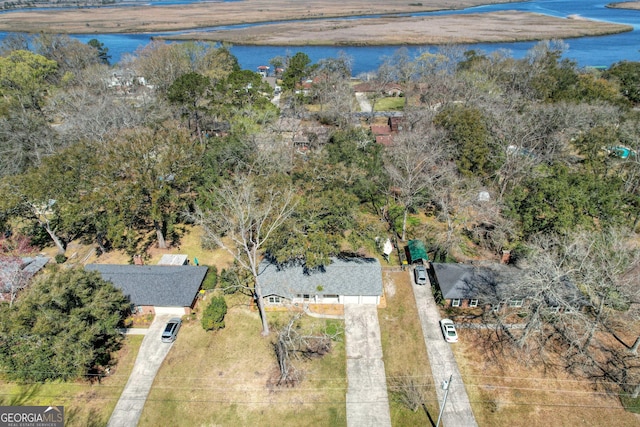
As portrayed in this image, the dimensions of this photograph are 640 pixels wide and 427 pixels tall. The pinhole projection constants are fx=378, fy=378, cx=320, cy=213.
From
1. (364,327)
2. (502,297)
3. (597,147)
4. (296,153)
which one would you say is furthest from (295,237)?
(597,147)

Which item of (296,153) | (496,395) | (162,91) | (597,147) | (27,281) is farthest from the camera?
(162,91)

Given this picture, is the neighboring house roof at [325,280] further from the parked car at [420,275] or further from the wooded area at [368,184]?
the parked car at [420,275]

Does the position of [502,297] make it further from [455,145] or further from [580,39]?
[580,39]

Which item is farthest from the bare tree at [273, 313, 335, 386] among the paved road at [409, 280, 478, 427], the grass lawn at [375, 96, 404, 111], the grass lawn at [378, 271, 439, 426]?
the grass lawn at [375, 96, 404, 111]

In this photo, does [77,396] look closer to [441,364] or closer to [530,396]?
[441,364]

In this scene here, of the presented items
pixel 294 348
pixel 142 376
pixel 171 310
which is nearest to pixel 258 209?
pixel 171 310

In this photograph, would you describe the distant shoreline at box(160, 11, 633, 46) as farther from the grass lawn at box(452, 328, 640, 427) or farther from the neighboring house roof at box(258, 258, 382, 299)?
the grass lawn at box(452, 328, 640, 427)
